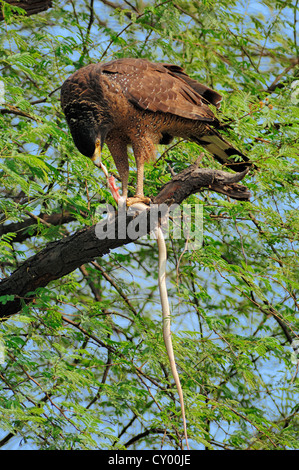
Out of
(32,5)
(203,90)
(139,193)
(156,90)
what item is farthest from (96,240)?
(32,5)

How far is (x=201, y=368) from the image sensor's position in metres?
4.61

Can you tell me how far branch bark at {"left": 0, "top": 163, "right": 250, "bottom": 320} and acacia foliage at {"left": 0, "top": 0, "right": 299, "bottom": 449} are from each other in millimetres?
133

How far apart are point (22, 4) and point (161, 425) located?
3.69 m

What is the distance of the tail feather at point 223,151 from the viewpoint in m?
4.16

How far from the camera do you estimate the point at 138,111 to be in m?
3.97

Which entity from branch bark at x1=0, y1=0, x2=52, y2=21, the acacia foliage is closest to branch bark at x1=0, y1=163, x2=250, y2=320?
the acacia foliage

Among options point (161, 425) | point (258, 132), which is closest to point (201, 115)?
point (258, 132)

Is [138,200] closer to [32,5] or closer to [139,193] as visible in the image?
[139,193]

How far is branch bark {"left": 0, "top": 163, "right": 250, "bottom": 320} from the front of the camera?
3293mm

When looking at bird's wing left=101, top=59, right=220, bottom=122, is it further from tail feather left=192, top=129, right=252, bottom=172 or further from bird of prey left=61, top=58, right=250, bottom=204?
tail feather left=192, top=129, right=252, bottom=172

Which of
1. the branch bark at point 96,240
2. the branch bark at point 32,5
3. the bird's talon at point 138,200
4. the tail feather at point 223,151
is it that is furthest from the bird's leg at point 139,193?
the branch bark at point 32,5

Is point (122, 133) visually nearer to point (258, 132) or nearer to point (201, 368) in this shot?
point (258, 132)

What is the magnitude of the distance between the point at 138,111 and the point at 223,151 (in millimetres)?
728
